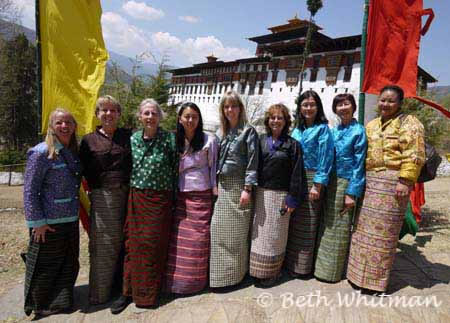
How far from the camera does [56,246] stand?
278 cm

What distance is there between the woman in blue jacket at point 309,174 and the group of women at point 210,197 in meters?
0.01

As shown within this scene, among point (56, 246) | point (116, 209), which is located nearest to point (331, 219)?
point (116, 209)

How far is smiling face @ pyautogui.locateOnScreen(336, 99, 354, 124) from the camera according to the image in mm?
2891

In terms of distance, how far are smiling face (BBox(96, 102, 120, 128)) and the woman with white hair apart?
240mm

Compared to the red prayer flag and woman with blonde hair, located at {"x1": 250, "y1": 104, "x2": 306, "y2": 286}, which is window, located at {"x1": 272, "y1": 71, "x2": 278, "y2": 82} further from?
woman with blonde hair, located at {"x1": 250, "y1": 104, "x2": 306, "y2": 286}

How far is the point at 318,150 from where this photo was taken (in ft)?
9.69

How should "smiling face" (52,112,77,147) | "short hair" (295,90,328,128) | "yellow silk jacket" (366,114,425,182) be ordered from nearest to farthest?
"yellow silk jacket" (366,114,425,182)
"smiling face" (52,112,77,147)
"short hair" (295,90,328,128)

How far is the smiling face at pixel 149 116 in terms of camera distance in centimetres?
274

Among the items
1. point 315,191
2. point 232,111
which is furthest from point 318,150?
point 232,111

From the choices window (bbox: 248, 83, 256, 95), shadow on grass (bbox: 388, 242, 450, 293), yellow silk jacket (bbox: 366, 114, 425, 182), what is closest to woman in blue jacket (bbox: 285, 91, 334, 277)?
yellow silk jacket (bbox: 366, 114, 425, 182)

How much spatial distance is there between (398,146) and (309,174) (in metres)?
0.83

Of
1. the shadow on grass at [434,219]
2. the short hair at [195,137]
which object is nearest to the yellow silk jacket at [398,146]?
the short hair at [195,137]

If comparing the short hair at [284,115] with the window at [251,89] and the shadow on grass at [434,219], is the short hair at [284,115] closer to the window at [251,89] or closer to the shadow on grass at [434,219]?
the shadow on grass at [434,219]

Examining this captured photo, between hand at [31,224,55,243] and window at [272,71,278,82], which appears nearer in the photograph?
hand at [31,224,55,243]
